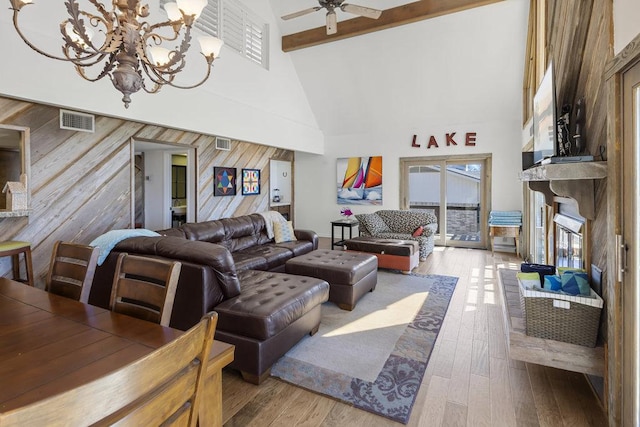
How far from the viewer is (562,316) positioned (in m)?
2.14

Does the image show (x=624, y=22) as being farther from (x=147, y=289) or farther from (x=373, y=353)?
(x=147, y=289)

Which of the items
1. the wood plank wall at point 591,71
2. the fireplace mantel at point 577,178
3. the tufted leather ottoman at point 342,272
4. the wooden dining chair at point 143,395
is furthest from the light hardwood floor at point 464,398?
the wooden dining chair at point 143,395

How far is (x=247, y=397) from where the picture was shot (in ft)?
6.86

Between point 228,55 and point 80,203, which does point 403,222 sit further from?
point 80,203

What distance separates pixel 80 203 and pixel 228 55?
10.4 feet

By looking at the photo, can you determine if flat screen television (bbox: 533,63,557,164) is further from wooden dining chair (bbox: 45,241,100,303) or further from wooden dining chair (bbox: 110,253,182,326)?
wooden dining chair (bbox: 45,241,100,303)

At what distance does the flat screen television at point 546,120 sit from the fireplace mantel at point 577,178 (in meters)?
0.27

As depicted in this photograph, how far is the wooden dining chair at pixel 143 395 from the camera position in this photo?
0.53 m

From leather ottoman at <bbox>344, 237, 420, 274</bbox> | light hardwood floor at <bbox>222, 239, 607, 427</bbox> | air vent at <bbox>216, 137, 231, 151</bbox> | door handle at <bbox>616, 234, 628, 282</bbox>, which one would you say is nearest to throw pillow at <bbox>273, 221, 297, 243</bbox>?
leather ottoman at <bbox>344, 237, 420, 274</bbox>

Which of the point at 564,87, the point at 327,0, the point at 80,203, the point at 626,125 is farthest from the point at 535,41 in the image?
the point at 80,203

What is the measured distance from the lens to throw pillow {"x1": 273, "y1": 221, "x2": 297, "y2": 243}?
17.4 ft

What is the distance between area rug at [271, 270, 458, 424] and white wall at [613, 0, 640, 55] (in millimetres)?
2259

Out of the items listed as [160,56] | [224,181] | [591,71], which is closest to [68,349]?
[160,56]

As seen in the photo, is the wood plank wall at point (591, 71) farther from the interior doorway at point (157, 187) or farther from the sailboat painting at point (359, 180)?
the interior doorway at point (157, 187)
